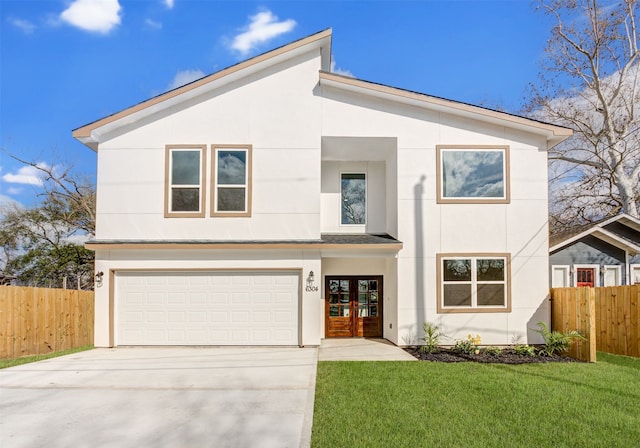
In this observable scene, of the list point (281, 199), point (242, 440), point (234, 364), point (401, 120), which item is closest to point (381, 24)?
point (401, 120)

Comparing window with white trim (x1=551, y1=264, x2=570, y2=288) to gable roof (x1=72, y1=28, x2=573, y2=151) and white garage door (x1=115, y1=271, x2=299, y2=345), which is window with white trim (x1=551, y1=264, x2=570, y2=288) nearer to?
gable roof (x1=72, y1=28, x2=573, y2=151)

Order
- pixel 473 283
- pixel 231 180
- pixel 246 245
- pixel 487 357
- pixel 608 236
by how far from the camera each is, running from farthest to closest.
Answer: pixel 608 236 → pixel 231 180 → pixel 473 283 → pixel 246 245 → pixel 487 357

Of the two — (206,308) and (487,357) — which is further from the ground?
(206,308)

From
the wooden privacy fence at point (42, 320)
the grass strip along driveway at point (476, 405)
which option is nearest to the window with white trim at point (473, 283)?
the grass strip along driveway at point (476, 405)

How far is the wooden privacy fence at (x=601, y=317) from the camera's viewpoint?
10.5 metres

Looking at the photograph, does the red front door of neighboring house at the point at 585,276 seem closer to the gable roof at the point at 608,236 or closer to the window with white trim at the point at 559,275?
the window with white trim at the point at 559,275

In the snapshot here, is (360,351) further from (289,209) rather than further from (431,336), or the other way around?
(289,209)

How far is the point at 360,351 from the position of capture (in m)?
11.6

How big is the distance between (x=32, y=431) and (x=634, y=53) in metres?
23.7

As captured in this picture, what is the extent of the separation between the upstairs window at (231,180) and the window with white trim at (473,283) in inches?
214

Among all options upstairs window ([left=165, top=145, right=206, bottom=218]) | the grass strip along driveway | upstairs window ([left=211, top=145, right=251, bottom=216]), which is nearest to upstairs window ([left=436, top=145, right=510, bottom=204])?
the grass strip along driveway

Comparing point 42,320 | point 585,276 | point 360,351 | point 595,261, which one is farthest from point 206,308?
point 595,261

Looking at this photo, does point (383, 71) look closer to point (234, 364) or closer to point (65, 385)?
point (234, 364)

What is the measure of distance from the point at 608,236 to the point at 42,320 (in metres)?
16.5
